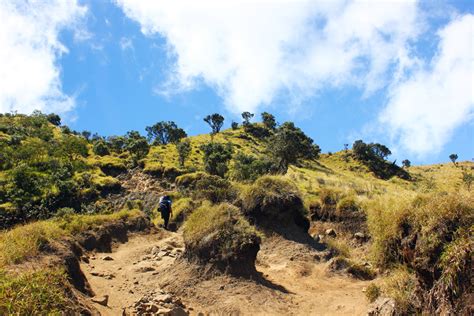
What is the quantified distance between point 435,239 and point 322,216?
1303cm

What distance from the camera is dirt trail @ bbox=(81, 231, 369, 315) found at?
429 inches

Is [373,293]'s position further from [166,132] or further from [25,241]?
[166,132]

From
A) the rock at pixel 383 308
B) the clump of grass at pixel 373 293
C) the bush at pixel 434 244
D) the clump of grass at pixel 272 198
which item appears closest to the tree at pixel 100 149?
the clump of grass at pixel 272 198

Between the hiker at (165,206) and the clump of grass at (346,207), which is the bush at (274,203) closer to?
the clump of grass at (346,207)

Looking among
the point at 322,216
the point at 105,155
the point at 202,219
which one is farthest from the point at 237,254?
the point at 105,155

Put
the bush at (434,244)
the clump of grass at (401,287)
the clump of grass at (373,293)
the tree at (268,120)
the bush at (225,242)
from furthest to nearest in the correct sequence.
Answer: the tree at (268,120) → the bush at (225,242) → the clump of grass at (373,293) → the clump of grass at (401,287) → the bush at (434,244)

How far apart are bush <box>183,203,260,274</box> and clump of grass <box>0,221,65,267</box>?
4114 mm

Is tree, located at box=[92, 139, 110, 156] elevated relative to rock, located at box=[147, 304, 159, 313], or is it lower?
elevated

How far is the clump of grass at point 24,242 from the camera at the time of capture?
908cm

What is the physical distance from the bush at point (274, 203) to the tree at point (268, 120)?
84.3m

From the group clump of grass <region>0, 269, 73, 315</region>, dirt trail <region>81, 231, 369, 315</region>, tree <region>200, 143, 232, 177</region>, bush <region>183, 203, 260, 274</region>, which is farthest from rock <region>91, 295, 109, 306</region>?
tree <region>200, 143, 232, 177</region>

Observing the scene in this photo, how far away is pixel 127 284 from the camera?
12.6 m

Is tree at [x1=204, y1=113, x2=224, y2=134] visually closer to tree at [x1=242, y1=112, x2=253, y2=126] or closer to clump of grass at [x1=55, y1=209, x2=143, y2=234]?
tree at [x1=242, y1=112, x2=253, y2=126]

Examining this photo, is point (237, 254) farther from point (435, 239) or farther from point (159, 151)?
point (159, 151)
